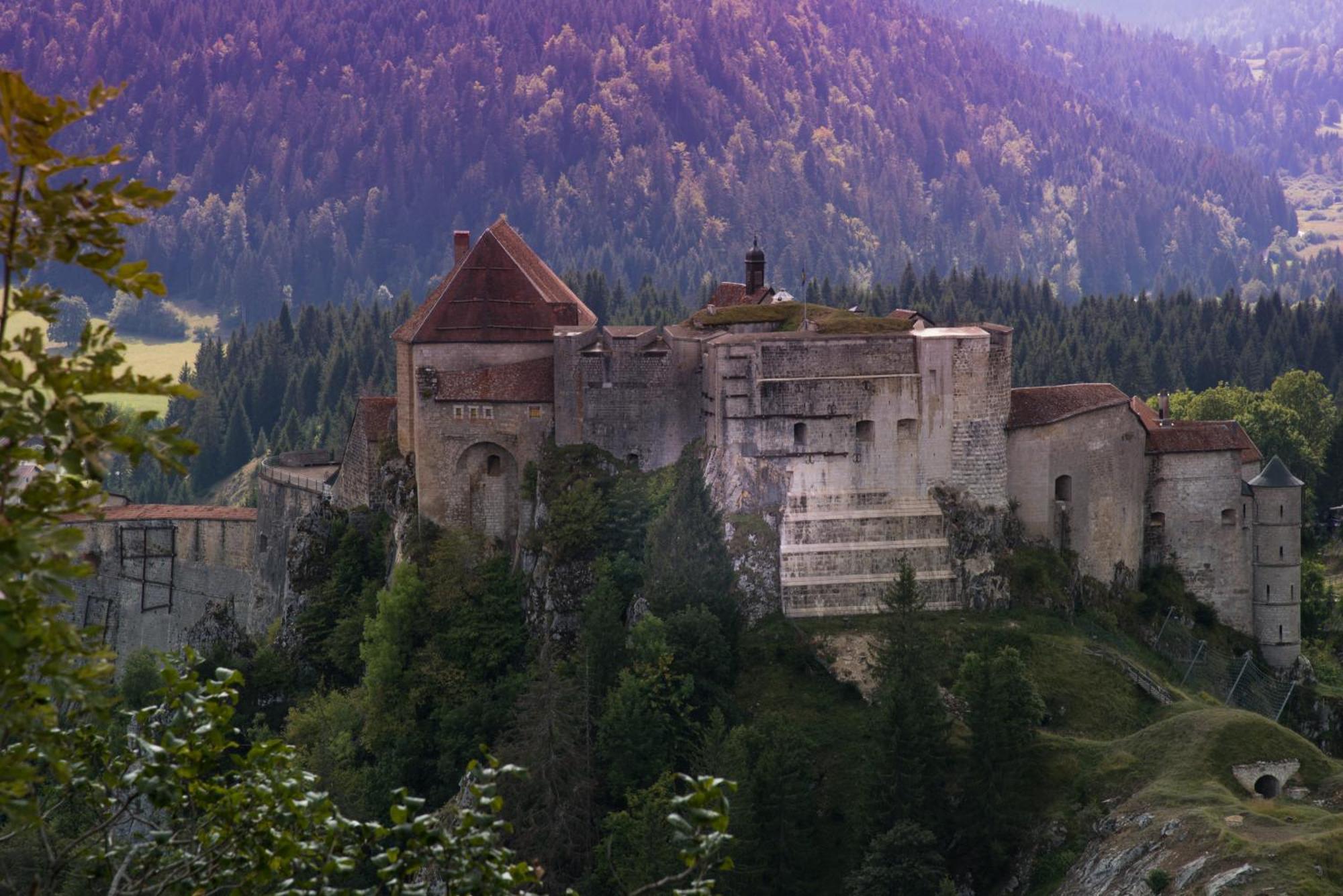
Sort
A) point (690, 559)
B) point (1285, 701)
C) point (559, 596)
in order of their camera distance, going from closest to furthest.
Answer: point (690, 559)
point (559, 596)
point (1285, 701)

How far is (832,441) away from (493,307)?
48.2 feet

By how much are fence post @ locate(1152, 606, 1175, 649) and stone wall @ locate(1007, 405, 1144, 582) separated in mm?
1983

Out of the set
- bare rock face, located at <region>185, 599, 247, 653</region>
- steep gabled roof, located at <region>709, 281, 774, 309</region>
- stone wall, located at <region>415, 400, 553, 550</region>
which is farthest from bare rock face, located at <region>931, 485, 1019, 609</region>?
bare rock face, located at <region>185, 599, 247, 653</region>

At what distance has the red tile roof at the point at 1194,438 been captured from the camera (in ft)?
253

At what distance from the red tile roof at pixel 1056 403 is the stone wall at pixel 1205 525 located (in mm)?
3871

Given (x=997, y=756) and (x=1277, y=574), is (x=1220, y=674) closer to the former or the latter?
(x=1277, y=574)

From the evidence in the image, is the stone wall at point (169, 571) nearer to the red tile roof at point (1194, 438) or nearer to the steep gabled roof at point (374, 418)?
the steep gabled roof at point (374, 418)

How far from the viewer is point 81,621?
100562 mm

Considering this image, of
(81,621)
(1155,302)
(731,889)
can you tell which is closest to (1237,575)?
(731,889)

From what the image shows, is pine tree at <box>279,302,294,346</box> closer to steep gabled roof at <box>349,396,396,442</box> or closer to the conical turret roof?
steep gabled roof at <box>349,396,396,442</box>

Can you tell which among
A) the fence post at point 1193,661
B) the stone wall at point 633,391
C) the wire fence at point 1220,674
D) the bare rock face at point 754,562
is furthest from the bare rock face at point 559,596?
the fence post at point 1193,661

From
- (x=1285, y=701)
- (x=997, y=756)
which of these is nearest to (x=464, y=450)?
(x=997, y=756)

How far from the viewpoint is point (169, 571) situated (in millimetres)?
94688

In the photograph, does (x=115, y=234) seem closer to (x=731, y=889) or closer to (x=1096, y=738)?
(x=731, y=889)
